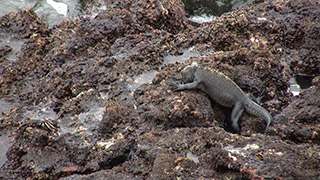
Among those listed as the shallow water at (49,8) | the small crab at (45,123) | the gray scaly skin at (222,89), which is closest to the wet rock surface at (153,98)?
the small crab at (45,123)

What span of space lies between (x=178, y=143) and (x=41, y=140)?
159cm

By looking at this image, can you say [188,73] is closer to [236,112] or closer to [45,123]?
[236,112]

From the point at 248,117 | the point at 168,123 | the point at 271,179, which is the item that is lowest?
the point at 248,117

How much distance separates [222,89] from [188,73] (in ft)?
1.66

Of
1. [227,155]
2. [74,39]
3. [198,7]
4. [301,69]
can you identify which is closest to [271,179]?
[227,155]

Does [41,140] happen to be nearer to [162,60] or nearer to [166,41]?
[162,60]

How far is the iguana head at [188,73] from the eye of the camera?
3775 millimetres

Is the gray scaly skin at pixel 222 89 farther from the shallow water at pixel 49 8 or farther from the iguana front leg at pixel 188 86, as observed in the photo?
the shallow water at pixel 49 8

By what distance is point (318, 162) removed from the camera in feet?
7.05

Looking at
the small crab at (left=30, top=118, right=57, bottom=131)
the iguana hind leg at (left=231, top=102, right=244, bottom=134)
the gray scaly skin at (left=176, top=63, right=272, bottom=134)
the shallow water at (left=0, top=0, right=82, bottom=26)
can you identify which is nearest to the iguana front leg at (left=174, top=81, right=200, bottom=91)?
the gray scaly skin at (left=176, top=63, right=272, bottom=134)

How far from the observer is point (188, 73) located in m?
3.83

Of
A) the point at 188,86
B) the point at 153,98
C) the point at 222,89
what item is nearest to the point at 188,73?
the point at 188,86

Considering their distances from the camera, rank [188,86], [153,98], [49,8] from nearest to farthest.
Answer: [153,98], [188,86], [49,8]

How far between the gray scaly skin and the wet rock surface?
0.38 feet
